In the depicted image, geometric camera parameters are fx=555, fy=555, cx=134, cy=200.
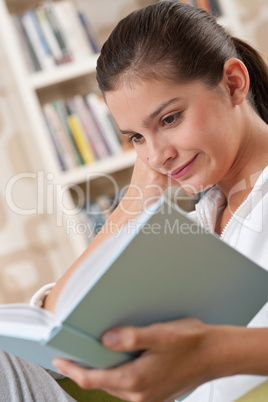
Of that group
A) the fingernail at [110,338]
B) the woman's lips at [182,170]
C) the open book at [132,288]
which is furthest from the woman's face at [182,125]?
the fingernail at [110,338]

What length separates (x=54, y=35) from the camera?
6.97 feet

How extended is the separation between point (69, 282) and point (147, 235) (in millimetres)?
104

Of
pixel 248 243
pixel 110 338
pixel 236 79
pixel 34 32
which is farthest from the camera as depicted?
pixel 34 32

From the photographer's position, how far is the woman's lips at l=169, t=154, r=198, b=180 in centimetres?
109

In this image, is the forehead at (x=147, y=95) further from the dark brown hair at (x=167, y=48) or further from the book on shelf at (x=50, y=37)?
the book on shelf at (x=50, y=37)

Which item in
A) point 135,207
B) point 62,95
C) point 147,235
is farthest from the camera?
point 62,95

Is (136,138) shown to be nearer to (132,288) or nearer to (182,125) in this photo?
(182,125)

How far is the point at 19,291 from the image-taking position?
2420 millimetres

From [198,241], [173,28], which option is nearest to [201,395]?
[198,241]

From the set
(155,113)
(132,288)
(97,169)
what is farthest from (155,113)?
(97,169)

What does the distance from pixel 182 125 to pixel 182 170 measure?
0.32 ft

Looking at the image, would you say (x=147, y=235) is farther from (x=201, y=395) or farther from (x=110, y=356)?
(x=201, y=395)

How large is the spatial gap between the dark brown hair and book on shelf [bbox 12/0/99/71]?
3.37ft

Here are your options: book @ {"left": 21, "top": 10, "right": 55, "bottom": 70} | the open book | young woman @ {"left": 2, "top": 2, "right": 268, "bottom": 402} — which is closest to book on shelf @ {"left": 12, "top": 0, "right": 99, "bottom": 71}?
book @ {"left": 21, "top": 10, "right": 55, "bottom": 70}
